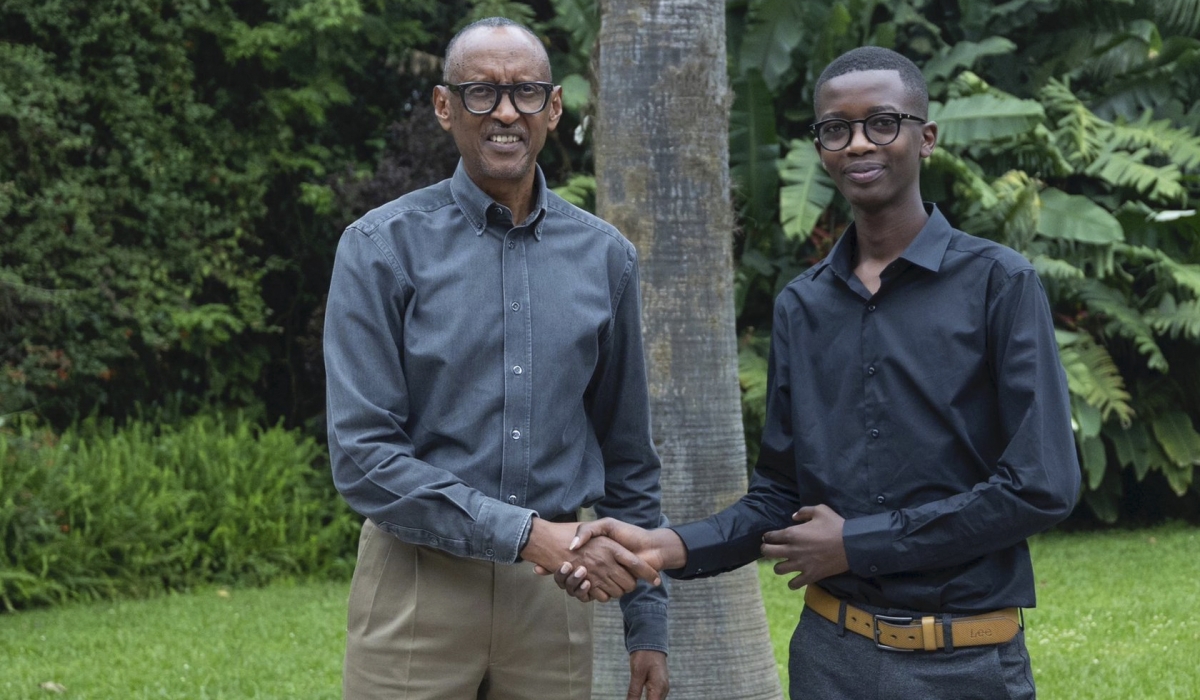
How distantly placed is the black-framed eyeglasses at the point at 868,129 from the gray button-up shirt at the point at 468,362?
0.60 m

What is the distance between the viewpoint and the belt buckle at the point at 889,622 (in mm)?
2805

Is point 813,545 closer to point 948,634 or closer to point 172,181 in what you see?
point 948,634

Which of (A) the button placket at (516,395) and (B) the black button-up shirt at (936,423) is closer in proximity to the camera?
(B) the black button-up shirt at (936,423)

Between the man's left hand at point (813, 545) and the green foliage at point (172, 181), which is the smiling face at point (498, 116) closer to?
the man's left hand at point (813, 545)

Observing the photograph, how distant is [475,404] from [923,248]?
1.02 metres

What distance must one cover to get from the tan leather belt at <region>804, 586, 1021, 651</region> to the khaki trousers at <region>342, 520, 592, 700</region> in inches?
28.8

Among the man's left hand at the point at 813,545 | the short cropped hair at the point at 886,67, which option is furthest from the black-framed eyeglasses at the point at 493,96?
the man's left hand at the point at 813,545

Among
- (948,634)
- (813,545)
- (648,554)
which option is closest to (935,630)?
(948,634)

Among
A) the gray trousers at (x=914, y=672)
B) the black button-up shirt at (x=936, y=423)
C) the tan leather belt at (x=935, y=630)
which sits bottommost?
the gray trousers at (x=914, y=672)

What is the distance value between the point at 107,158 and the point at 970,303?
10240 millimetres

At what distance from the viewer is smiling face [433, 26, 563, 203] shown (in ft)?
10.2

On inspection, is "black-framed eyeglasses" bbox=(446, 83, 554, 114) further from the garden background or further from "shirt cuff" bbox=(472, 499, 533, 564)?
the garden background

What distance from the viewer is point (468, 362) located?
301 centimetres

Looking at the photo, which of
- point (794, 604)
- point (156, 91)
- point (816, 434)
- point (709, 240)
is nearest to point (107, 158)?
point (156, 91)
